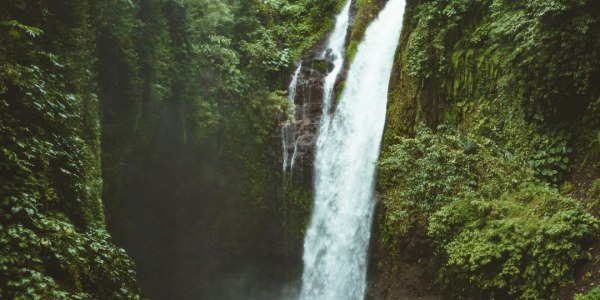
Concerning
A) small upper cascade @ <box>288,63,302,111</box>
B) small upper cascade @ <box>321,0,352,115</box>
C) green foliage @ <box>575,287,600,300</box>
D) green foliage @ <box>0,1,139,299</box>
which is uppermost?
small upper cascade @ <box>321,0,352,115</box>

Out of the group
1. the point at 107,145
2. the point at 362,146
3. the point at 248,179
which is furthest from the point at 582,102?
the point at 107,145

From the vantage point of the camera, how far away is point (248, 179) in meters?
13.1

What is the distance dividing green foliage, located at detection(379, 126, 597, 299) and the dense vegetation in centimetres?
2

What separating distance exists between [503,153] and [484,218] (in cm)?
165

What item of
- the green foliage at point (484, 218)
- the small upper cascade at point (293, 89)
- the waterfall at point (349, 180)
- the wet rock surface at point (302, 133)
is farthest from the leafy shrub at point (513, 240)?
the small upper cascade at point (293, 89)

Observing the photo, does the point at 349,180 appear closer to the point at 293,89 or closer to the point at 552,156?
the point at 293,89

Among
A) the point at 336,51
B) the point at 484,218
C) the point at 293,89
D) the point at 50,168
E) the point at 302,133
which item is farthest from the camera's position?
the point at 336,51

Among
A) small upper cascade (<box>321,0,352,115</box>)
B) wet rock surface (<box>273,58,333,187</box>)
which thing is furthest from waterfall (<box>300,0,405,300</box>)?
small upper cascade (<box>321,0,352,115</box>)

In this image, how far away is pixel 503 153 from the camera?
8516 mm

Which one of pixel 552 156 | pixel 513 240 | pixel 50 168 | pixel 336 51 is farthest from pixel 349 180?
pixel 50 168

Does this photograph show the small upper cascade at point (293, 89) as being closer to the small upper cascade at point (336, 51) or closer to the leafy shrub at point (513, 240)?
the small upper cascade at point (336, 51)

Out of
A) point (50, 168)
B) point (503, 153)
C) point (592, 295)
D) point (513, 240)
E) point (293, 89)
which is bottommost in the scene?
point (592, 295)

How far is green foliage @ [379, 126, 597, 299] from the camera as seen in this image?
20.7ft

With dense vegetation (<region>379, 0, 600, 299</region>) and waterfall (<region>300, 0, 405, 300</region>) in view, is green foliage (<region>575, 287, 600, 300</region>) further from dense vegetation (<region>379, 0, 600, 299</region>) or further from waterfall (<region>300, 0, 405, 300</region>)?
waterfall (<region>300, 0, 405, 300</region>)
